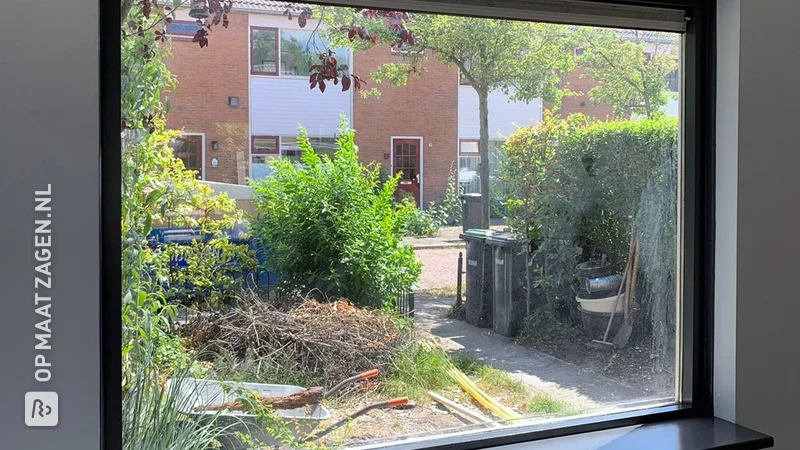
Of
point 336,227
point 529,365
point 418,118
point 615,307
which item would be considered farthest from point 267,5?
point 615,307

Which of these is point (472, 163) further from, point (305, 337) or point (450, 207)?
point (305, 337)

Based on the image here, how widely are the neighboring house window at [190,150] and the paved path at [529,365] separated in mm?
713

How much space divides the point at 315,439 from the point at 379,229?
0.60 meters

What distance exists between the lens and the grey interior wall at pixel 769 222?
7.20 feet

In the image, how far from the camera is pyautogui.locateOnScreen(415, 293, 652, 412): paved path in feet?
6.79

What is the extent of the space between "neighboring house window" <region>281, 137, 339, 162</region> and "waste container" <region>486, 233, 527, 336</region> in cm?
55

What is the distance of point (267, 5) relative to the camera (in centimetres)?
188

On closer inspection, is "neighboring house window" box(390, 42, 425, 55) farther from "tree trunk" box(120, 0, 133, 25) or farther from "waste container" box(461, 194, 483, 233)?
"tree trunk" box(120, 0, 133, 25)

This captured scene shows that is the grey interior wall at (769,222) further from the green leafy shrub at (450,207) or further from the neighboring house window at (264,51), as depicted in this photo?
the neighboring house window at (264,51)

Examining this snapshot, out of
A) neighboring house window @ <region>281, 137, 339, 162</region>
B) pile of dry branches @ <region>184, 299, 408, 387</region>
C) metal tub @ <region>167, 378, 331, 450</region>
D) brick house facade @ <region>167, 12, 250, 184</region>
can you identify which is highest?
brick house facade @ <region>167, 12, 250, 184</region>

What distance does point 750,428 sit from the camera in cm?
223

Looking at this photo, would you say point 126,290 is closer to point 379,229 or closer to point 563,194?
point 379,229

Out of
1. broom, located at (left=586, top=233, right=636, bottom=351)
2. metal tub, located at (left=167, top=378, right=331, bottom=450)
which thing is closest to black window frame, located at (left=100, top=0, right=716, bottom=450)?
broom, located at (left=586, top=233, right=636, bottom=351)

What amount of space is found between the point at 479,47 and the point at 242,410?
1.22 meters
